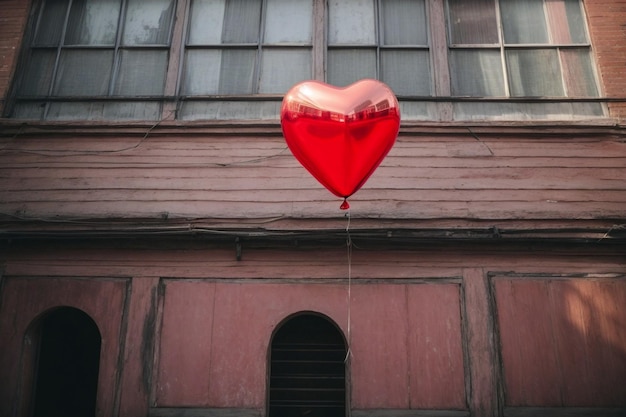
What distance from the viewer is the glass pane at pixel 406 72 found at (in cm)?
632

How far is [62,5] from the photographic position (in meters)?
6.88

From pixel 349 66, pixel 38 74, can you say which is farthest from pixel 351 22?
pixel 38 74

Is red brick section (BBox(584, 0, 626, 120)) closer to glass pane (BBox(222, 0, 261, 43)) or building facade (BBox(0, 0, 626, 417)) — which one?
building facade (BBox(0, 0, 626, 417))

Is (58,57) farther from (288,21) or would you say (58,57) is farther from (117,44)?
(288,21)

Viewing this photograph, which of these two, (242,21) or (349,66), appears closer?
(349,66)

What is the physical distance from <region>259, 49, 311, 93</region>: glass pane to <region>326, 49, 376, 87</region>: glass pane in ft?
1.07

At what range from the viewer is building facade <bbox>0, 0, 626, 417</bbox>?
203 inches

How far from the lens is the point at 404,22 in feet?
21.8

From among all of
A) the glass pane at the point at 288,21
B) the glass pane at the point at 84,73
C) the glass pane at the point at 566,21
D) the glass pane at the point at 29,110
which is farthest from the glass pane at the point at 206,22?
the glass pane at the point at 566,21

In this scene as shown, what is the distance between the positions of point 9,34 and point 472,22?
6488mm

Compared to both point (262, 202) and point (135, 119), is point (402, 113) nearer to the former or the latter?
point (262, 202)

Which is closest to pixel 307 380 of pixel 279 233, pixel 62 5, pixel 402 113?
pixel 279 233

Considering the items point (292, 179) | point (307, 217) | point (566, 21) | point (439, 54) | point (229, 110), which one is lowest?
point (307, 217)

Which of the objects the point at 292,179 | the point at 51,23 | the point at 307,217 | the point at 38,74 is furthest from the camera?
the point at 51,23
